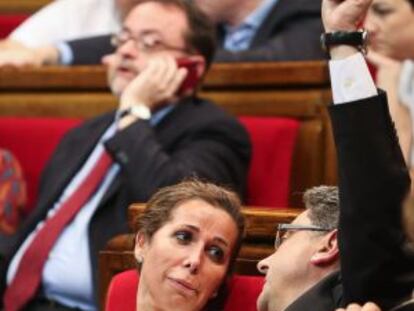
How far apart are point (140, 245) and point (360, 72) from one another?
0.38 m

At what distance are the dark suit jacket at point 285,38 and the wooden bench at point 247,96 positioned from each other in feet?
0.25

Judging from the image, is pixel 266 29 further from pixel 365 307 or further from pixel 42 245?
pixel 365 307

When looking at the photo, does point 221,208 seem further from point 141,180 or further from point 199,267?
point 141,180

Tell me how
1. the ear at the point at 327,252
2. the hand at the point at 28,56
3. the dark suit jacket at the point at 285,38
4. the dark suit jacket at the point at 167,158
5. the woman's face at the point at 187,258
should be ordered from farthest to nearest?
the hand at the point at 28,56 → the dark suit jacket at the point at 285,38 → the dark suit jacket at the point at 167,158 → the woman's face at the point at 187,258 → the ear at the point at 327,252

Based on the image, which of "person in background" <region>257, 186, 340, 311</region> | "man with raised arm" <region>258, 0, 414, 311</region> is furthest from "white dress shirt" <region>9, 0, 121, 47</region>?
"man with raised arm" <region>258, 0, 414, 311</region>

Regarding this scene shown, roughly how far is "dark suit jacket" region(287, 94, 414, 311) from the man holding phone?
22.2 inches

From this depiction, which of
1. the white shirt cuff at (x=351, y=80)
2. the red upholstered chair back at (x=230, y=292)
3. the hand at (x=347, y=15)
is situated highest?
the hand at (x=347, y=15)

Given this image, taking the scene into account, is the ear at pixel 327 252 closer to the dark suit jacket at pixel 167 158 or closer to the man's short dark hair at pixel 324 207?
the man's short dark hair at pixel 324 207

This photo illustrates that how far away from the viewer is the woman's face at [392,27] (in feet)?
5.60

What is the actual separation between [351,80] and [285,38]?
904mm

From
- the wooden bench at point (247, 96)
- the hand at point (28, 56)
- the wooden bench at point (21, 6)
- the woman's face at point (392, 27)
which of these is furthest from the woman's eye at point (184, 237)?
the wooden bench at point (21, 6)

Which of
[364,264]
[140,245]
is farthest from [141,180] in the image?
[364,264]

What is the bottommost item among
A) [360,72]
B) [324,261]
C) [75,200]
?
[75,200]

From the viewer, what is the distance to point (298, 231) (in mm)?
1152
